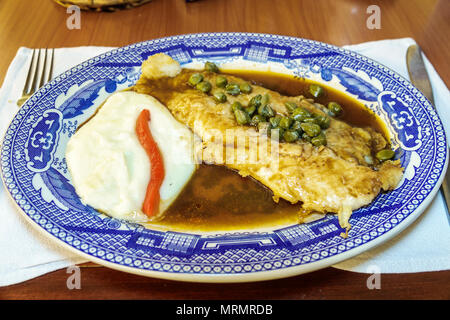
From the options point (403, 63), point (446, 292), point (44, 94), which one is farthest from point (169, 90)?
point (446, 292)

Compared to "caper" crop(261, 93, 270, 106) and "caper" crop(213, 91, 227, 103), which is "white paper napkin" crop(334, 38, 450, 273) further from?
"caper" crop(213, 91, 227, 103)

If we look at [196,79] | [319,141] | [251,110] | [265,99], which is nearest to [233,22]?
[196,79]

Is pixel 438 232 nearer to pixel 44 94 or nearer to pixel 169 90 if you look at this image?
pixel 169 90

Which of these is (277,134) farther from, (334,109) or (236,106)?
(334,109)

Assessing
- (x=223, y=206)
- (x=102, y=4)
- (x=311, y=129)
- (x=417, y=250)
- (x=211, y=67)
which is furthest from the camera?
(x=102, y=4)

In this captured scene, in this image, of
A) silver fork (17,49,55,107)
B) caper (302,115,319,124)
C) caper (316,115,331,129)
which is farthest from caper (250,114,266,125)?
silver fork (17,49,55,107)
